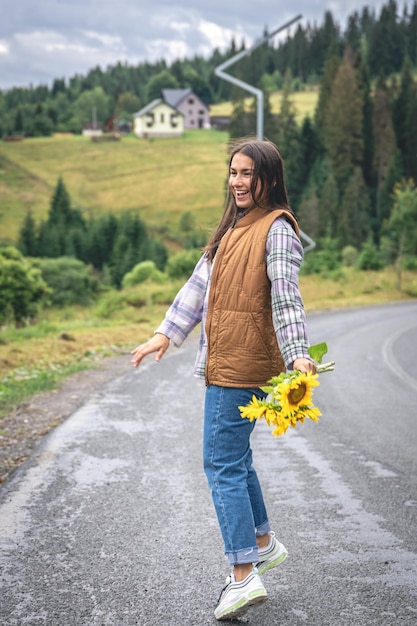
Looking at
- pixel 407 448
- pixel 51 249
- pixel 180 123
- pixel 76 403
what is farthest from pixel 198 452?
pixel 180 123

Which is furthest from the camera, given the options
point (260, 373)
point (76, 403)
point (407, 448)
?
point (76, 403)

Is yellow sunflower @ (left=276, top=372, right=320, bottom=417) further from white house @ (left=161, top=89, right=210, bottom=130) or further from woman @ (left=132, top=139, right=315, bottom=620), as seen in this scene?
white house @ (left=161, top=89, right=210, bottom=130)

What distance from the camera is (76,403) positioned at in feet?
31.0

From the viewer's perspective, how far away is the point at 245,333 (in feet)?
11.6

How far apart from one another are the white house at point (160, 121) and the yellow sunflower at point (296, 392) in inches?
5040

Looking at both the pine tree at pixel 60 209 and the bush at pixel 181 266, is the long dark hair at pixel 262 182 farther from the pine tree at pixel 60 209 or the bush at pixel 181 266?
the pine tree at pixel 60 209

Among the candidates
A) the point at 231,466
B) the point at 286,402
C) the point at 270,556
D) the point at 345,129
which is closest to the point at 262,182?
the point at 286,402

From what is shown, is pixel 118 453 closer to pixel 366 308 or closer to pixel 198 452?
pixel 198 452

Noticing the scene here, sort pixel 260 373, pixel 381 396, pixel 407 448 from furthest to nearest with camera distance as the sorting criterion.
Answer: pixel 381 396, pixel 407 448, pixel 260 373

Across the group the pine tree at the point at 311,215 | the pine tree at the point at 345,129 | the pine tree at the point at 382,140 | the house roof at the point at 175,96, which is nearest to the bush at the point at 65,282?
the pine tree at the point at 311,215

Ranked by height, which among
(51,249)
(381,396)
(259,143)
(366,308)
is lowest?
(51,249)

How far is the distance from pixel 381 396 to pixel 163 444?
4.16 m

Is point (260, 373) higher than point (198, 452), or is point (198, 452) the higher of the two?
point (260, 373)

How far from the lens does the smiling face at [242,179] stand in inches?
145
